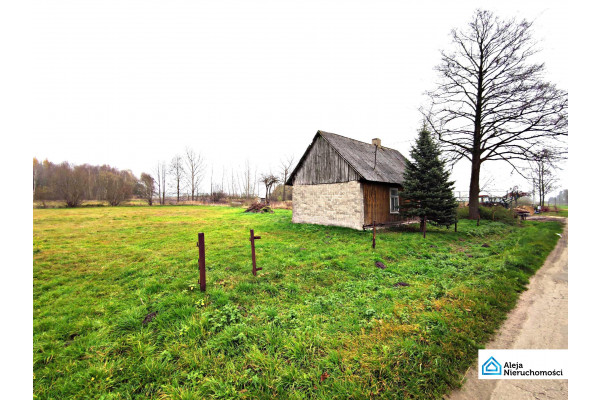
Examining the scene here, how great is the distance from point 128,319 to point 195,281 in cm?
165

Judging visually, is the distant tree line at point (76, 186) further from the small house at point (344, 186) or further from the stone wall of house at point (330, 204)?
the stone wall of house at point (330, 204)

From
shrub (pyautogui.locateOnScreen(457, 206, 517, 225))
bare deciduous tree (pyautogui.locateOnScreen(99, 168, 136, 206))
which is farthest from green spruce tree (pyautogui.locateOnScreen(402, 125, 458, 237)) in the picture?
bare deciduous tree (pyautogui.locateOnScreen(99, 168, 136, 206))

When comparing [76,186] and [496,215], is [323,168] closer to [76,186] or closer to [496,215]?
[496,215]

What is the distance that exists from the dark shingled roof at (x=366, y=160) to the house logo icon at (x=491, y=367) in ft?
32.5

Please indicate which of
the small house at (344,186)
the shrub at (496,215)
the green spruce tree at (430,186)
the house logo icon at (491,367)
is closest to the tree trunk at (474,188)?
the shrub at (496,215)

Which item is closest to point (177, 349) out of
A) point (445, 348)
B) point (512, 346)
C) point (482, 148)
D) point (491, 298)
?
point (445, 348)

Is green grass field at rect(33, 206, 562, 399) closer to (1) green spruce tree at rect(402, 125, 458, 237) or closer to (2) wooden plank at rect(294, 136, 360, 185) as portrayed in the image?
(1) green spruce tree at rect(402, 125, 458, 237)

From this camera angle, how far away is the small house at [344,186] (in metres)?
12.8

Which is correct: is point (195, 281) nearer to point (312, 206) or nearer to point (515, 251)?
point (312, 206)

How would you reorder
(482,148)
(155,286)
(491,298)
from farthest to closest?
(482,148) → (155,286) → (491,298)

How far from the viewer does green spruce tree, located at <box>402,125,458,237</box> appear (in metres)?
12.4

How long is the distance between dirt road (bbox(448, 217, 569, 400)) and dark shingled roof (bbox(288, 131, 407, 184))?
8.10 metres

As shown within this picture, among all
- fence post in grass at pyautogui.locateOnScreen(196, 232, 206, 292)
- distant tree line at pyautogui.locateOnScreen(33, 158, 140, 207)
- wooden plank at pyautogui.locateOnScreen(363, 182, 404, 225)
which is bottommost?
fence post in grass at pyautogui.locateOnScreen(196, 232, 206, 292)

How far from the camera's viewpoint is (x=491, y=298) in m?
4.56
